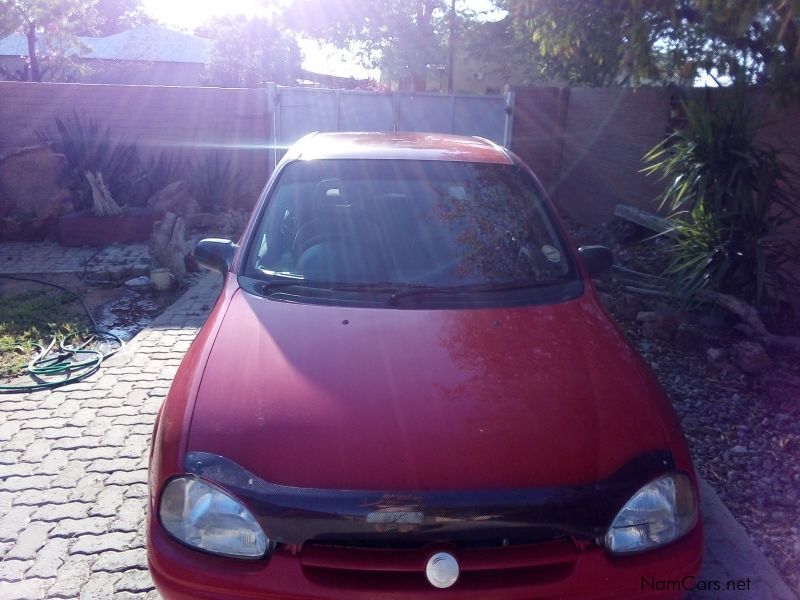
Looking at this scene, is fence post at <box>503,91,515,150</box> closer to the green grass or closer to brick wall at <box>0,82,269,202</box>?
brick wall at <box>0,82,269,202</box>

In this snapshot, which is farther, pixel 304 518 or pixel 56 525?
pixel 56 525

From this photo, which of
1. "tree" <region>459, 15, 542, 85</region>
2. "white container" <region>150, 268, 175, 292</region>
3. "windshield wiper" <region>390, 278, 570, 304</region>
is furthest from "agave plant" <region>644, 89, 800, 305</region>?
"tree" <region>459, 15, 542, 85</region>

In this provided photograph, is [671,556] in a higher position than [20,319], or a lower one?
higher

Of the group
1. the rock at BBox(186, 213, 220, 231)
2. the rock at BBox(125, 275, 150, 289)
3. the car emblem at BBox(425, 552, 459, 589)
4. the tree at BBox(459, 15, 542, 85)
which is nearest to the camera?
the car emblem at BBox(425, 552, 459, 589)

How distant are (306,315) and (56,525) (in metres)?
1.63

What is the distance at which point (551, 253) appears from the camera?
351 centimetres

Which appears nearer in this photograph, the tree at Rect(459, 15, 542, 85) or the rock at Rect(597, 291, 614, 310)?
the rock at Rect(597, 291, 614, 310)

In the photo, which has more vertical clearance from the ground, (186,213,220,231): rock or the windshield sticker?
the windshield sticker

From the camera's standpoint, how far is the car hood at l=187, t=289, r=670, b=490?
7.16 feet

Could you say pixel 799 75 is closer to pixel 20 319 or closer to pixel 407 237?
pixel 407 237

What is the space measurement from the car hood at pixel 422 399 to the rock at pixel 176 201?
26.2 feet

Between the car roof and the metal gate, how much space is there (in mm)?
7715

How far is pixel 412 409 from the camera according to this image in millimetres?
2361

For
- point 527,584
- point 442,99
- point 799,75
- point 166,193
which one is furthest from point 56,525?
point 442,99
